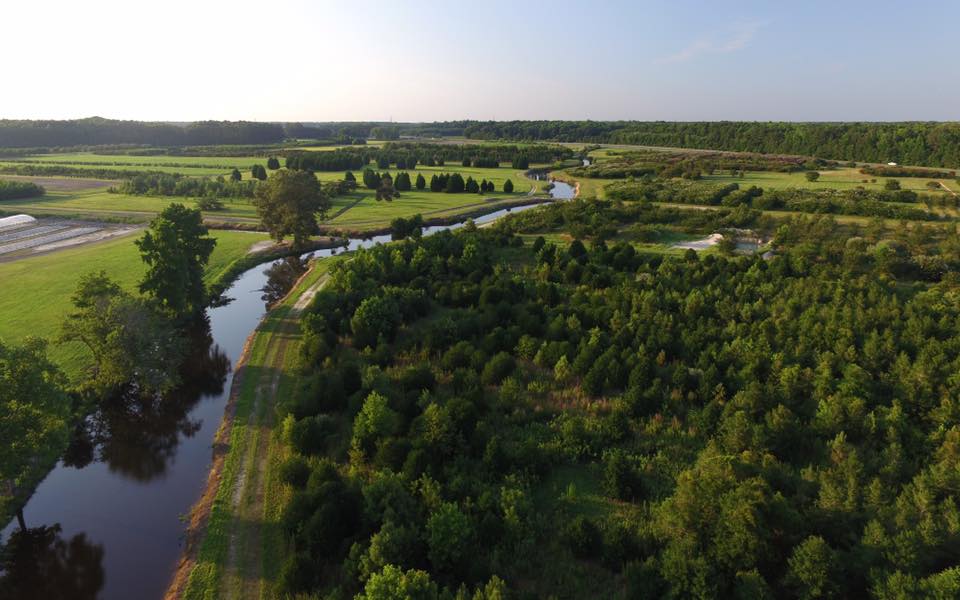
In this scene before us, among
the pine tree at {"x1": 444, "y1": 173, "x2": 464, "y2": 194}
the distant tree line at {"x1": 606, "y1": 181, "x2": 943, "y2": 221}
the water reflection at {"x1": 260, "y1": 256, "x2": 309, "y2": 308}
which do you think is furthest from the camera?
the pine tree at {"x1": 444, "y1": 173, "x2": 464, "y2": 194}

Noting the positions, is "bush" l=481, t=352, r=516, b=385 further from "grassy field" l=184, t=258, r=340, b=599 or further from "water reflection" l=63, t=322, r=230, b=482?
"water reflection" l=63, t=322, r=230, b=482

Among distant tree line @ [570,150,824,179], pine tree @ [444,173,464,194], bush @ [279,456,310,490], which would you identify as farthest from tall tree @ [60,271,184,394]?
distant tree line @ [570,150,824,179]

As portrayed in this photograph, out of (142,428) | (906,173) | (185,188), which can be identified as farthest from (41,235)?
(906,173)

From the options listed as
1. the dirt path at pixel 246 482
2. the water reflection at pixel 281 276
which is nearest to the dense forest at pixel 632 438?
the dirt path at pixel 246 482

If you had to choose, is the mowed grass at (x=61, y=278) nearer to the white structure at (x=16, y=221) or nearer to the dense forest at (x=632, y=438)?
the white structure at (x=16, y=221)

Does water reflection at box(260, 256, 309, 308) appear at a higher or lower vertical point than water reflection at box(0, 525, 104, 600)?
higher

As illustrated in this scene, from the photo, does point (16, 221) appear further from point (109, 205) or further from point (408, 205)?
point (408, 205)
